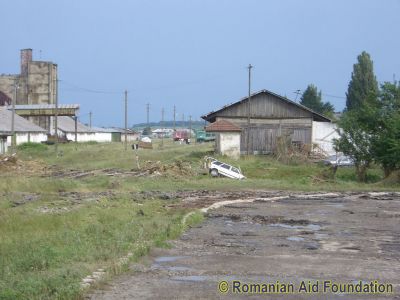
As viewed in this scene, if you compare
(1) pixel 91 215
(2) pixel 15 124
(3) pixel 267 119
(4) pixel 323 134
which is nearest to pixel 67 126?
(2) pixel 15 124

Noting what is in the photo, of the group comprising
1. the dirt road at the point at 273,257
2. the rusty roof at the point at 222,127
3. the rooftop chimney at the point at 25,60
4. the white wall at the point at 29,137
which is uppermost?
the rooftop chimney at the point at 25,60

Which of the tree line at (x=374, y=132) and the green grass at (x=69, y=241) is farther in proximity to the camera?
the tree line at (x=374, y=132)

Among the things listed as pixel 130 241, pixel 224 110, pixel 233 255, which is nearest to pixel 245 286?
pixel 233 255

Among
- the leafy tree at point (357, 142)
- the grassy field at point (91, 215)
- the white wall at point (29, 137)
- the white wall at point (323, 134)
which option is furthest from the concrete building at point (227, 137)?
the white wall at point (29, 137)

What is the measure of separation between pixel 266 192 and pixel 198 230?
16.3 m

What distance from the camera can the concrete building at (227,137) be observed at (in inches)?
2015

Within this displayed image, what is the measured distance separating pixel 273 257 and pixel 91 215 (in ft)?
25.6

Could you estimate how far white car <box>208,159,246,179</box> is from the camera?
137 ft

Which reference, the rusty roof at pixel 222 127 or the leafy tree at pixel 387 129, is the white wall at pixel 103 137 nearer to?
the rusty roof at pixel 222 127

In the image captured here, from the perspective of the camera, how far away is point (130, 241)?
14625 mm

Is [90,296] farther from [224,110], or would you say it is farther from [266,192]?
[224,110]

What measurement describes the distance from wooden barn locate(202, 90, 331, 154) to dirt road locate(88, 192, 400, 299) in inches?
1171

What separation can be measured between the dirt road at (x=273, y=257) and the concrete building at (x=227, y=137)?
87.3ft

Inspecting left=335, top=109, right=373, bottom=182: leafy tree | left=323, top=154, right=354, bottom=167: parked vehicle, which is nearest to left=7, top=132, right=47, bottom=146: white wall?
left=323, top=154, right=354, bottom=167: parked vehicle
